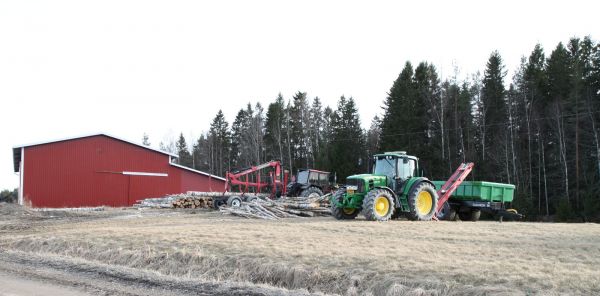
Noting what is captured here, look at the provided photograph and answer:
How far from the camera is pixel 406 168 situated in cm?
1967

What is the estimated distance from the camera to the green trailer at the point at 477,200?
825 inches

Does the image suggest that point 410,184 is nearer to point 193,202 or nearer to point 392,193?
point 392,193

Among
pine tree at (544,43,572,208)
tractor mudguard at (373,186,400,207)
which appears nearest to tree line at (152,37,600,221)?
pine tree at (544,43,572,208)

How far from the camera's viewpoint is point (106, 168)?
37.4 m

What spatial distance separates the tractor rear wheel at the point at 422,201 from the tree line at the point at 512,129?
966 centimetres

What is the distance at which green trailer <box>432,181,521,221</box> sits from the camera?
2095cm

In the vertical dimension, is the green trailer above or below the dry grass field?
above

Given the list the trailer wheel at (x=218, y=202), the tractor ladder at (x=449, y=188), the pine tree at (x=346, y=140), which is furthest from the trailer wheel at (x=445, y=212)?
the pine tree at (x=346, y=140)

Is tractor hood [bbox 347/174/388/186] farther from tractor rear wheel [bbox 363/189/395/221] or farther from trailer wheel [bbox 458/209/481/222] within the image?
trailer wheel [bbox 458/209/481/222]

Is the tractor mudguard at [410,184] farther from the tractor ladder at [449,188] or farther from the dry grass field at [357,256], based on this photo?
the dry grass field at [357,256]

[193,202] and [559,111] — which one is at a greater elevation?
[559,111]

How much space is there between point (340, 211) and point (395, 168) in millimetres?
2688

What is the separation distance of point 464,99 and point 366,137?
2034cm

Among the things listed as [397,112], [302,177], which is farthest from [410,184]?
[397,112]
